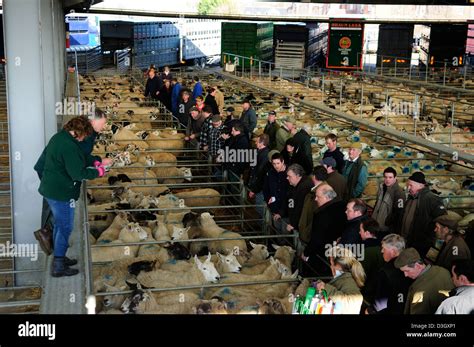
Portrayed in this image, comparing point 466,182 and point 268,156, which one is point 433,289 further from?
point 466,182

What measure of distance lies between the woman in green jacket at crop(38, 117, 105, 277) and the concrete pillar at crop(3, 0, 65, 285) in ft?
6.51

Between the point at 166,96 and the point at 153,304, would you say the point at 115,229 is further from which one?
the point at 166,96

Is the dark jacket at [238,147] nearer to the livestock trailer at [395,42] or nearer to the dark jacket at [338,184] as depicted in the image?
the dark jacket at [338,184]

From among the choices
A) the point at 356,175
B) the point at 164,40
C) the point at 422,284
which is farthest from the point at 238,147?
the point at 164,40

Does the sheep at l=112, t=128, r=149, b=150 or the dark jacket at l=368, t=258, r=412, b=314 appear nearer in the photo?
the dark jacket at l=368, t=258, r=412, b=314

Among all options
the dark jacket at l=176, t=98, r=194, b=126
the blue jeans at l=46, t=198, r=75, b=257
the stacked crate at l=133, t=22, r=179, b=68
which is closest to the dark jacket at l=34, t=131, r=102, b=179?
the blue jeans at l=46, t=198, r=75, b=257

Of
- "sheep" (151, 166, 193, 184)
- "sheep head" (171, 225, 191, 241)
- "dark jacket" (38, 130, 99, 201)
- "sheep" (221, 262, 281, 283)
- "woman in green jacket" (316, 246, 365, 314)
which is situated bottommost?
"sheep" (221, 262, 281, 283)

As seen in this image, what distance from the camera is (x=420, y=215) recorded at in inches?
298

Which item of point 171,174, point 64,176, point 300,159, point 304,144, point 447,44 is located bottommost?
point 171,174

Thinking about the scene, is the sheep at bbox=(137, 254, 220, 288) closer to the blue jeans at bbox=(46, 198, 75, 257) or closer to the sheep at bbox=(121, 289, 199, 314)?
the sheep at bbox=(121, 289, 199, 314)

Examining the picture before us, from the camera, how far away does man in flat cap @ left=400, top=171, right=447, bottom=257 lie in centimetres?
747

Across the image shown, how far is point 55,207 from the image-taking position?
6207mm

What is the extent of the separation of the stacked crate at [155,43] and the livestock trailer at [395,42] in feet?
39.7

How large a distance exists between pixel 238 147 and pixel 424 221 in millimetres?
3791
